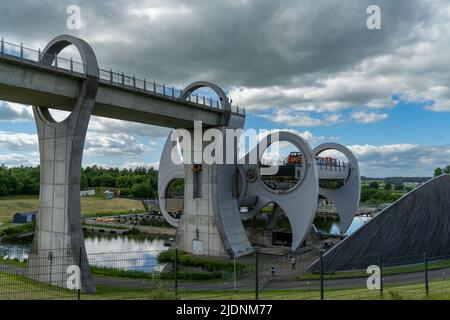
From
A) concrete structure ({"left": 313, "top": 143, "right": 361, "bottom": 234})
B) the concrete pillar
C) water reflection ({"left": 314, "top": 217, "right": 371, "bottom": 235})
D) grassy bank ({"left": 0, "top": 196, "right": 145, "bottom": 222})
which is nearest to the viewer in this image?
the concrete pillar

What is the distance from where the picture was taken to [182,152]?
3516cm

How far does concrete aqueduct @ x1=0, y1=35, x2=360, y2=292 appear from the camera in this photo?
20469 mm

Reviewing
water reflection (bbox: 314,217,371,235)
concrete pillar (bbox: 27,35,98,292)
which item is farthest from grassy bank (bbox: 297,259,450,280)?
water reflection (bbox: 314,217,371,235)

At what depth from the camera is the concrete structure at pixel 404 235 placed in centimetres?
2338

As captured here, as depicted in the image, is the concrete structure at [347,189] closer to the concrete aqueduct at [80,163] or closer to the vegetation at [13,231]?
the concrete aqueduct at [80,163]

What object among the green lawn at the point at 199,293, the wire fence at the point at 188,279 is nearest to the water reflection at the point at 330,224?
the wire fence at the point at 188,279

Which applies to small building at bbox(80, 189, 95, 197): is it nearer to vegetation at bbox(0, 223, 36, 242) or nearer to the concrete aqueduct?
vegetation at bbox(0, 223, 36, 242)

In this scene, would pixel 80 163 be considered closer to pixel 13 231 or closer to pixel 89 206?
pixel 13 231

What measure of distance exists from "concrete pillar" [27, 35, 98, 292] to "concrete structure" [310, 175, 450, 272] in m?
14.0

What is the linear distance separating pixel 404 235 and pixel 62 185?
2137 centimetres

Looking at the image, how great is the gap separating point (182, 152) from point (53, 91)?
1576cm

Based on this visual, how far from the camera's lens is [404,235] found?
2562 cm

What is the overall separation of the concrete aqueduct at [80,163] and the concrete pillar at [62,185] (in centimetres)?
5
